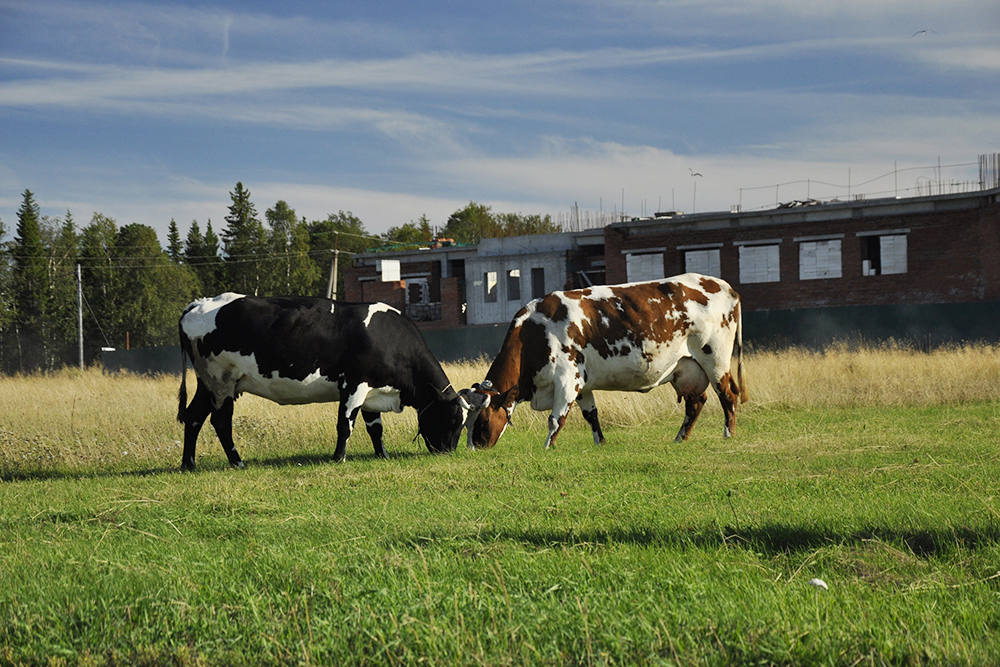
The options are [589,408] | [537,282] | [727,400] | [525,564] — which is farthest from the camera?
[537,282]

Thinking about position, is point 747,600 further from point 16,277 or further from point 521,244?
point 16,277

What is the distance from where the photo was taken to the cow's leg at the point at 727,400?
11547mm

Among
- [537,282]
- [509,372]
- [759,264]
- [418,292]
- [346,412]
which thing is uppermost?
[759,264]

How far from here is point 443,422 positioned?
1097 centimetres

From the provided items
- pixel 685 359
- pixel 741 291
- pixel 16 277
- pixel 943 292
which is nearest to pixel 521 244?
pixel 741 291

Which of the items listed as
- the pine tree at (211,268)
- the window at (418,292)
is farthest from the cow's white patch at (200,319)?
the pine tree at (211,268)

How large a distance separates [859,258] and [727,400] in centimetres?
2896

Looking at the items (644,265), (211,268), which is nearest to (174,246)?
(211,268)

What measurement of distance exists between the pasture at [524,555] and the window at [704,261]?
2970 cm

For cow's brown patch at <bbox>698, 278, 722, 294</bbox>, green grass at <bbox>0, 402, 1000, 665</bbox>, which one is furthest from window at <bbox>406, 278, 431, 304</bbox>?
green grass at <bbox>0, 402, 1000, 665</bbox>

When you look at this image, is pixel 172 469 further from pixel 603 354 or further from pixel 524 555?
pixel 524 555

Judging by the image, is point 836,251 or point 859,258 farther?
point 836,251

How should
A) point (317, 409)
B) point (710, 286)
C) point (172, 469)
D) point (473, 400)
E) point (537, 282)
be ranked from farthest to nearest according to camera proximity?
point (537, 282), point (317, 409), point (710, 286), point (473, 400), point (172, 469)

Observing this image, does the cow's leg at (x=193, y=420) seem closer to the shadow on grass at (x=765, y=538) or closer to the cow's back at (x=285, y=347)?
the cow's back at (x=285, y=347)
